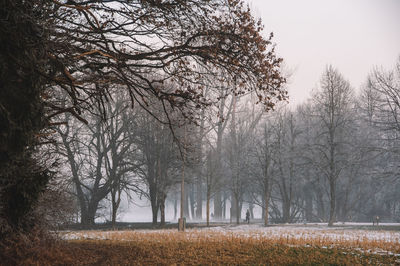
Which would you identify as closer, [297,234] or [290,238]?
[290,238]

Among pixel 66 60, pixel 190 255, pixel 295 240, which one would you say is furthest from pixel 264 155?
pixel 66 60

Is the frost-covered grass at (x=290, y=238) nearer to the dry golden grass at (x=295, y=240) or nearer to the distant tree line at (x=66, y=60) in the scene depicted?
the dry golden grass at (x=295, y=240)

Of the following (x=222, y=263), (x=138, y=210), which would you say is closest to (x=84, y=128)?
(x=222, y=263)

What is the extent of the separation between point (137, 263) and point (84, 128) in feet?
74.2

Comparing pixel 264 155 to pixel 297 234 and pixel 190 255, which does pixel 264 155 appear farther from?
pixel 190 255

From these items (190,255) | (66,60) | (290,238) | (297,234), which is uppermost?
(66,60)

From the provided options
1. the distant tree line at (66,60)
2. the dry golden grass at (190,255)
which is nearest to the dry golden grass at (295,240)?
the dry golden grass at (190,255)

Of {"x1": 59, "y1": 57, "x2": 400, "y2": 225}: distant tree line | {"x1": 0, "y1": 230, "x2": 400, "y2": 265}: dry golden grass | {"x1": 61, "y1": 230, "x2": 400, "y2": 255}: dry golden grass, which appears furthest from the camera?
{"x1": 59, "y1": 57, "x2": 400, "y2": 225}: distant tree line

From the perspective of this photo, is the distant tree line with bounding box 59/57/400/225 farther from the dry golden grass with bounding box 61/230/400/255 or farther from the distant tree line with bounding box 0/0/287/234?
the distant tree line with bounding box 0/0/287/234

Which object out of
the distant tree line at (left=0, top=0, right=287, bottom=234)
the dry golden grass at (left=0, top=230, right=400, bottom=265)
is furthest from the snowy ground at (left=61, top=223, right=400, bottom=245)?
the distant tree line at (left=0, top=0, right=287, bottom=234)

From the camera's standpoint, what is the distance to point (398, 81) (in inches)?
987

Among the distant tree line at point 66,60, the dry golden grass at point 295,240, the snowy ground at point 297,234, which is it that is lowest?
the snowy ground at point 297,234

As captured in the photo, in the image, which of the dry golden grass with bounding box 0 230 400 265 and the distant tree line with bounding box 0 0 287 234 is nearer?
the distant tree line with bounding box 0 0 287 234

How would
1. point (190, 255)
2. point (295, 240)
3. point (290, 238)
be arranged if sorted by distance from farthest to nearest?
point (290, 238) < point (295, 240) < point (190, 255)
